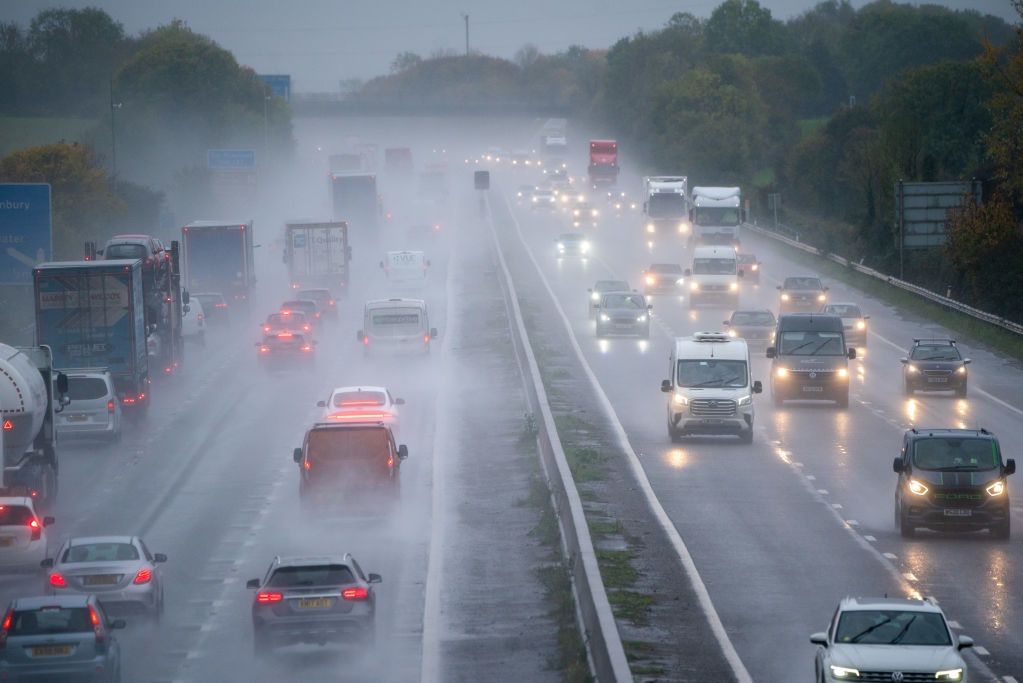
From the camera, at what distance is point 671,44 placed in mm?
197875

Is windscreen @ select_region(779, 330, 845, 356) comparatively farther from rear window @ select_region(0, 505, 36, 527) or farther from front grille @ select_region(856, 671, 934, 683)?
front grille @ select_region(856, 671, 934, 683)

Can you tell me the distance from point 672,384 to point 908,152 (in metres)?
63.8

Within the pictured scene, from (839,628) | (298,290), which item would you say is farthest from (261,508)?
(298,290)

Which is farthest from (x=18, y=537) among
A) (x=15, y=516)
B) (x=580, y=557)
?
(x=580, y=557)

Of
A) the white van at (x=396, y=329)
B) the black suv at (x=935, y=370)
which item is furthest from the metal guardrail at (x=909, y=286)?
the white van at (x=396, y=329)

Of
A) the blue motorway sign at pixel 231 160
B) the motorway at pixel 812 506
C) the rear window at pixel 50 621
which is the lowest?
the motorway at pixel 812 506

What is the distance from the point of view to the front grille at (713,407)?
37500mm

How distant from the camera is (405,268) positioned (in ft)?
254

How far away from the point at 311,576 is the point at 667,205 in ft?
257

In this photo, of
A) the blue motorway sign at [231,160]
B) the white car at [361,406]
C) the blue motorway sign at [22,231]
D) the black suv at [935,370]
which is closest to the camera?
the white car at [361,406]

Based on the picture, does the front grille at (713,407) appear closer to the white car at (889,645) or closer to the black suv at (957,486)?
the black suv at (957,486)

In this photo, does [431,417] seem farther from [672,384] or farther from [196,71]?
[196,71]

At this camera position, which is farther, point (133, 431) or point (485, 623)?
point (133, 431)

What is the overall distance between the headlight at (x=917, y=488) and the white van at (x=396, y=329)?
28.6 m
